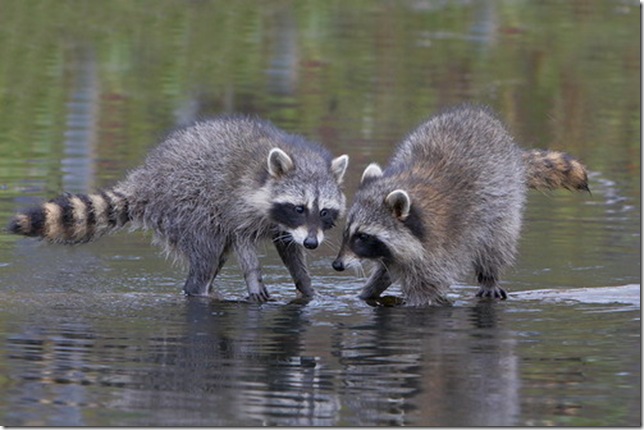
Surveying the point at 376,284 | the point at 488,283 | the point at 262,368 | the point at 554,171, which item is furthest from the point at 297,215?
the point at 262,368

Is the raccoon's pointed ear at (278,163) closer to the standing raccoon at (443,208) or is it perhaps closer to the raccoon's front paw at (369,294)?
the standing raccoon at (443,208)

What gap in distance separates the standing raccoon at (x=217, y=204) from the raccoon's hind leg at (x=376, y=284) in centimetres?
32

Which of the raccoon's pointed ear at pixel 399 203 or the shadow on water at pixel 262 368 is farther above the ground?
the raccoon's pointed ear at pixel 399 203

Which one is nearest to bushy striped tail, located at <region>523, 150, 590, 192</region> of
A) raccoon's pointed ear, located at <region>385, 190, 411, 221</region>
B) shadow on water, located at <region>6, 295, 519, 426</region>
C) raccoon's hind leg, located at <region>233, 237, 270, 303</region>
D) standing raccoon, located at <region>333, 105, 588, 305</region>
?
standing raccoon, located at <region>333, 105, 588, 305</region>

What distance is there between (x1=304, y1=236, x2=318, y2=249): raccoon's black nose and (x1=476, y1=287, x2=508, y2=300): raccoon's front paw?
3.35 ft

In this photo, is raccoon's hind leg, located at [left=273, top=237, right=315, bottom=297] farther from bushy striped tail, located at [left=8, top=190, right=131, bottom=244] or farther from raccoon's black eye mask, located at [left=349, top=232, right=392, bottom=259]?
bushy striped tail, located at [left=8, top=190, right=131, bottom=244]

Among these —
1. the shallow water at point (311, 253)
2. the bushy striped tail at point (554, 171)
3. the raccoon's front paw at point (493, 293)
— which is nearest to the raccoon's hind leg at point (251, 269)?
the shallow water at point (311, 253)

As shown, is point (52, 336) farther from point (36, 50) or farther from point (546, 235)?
point (36, 50)

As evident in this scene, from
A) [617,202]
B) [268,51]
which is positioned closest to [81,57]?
[268,51]

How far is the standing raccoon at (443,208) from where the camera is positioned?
28.7 ft

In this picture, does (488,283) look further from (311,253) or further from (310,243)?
(311,253)

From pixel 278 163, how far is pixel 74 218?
3.86 feet

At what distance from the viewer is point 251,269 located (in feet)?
29.5

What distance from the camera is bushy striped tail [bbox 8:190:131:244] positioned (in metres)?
8.87
